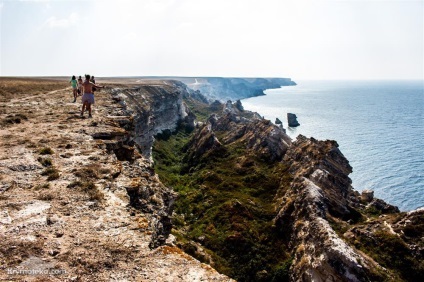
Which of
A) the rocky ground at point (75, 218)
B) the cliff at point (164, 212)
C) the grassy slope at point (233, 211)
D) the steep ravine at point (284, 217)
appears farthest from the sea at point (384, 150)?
the rocky ground at point (75, 218)

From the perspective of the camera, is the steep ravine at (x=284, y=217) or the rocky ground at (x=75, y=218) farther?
the steep ravine at (x=284, y=217)

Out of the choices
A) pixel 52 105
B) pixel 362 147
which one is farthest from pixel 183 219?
pixel 362 147

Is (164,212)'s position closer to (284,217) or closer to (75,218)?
(75,218)

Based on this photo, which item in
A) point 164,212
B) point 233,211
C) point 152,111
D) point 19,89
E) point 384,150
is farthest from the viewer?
point 384,150

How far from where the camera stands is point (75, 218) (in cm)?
1058

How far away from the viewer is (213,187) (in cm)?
6906

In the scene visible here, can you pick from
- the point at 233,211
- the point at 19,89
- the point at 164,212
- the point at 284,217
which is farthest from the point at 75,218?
the point at 233,211

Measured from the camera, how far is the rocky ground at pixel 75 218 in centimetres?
841

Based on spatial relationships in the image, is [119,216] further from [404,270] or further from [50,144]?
[404,270]

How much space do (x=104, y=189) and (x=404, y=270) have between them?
109ft

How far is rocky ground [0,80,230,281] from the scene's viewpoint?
841cm

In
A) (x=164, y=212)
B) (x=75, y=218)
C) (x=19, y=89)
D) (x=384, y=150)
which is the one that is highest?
(x=19, y=89)

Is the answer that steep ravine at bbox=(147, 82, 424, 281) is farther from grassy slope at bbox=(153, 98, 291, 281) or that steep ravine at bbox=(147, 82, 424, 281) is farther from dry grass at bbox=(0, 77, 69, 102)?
dry grass at bbox=(0, 77, 69, 102)

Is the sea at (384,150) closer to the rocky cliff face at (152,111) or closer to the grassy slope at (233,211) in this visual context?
the grassy slope at (233,211)
